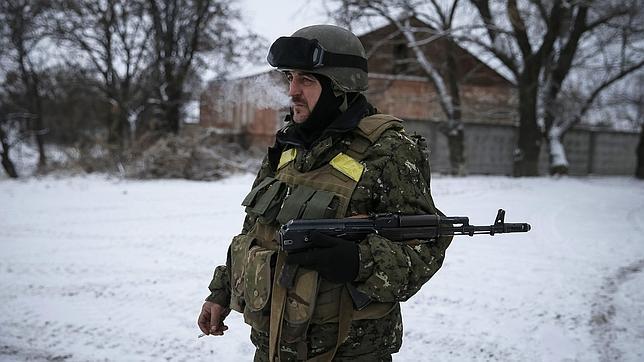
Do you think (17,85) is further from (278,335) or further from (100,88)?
(278,335)

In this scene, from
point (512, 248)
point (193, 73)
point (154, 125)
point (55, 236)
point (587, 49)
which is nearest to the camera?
point (512, 248)

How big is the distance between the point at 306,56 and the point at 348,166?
0.45 metres

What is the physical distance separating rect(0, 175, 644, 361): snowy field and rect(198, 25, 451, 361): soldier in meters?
2.12

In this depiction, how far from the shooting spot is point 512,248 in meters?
6.80

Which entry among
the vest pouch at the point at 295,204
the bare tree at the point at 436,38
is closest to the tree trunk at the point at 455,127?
the bare tree at the point at 436,38

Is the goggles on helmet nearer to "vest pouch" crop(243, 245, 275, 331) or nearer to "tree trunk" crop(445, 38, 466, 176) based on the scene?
"vest pouch" crop(243, 245, 275, 331)

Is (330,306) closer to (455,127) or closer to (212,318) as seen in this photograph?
(212,318)

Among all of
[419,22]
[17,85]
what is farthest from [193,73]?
[419,22]

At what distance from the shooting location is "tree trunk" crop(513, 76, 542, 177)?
15.9 m

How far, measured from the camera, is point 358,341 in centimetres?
184

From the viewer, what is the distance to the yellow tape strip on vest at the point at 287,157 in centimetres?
203

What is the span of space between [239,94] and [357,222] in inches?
652

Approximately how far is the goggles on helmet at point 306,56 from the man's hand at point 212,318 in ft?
3.58

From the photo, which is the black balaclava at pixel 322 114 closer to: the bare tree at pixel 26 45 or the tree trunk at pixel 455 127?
the tree trunk at pixel 455 127
